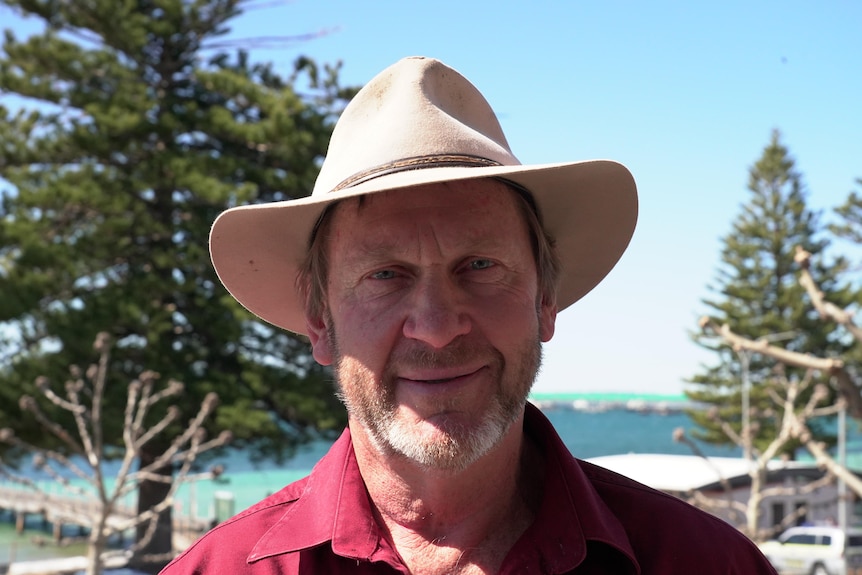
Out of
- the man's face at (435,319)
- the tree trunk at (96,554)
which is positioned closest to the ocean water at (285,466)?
the tree trunk at (96,554)

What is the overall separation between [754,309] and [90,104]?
32119mm

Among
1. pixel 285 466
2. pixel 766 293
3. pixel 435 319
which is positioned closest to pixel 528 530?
pixel 435 319

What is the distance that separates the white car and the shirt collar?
27.1 metres

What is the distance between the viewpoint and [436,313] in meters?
1.95

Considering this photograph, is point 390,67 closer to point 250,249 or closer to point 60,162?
point 250,249

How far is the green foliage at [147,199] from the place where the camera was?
2172 cm

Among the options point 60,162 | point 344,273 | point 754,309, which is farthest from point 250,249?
point 754,309

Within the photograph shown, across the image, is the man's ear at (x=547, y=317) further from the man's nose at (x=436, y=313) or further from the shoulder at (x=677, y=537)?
the shoulder at (x=677, y=537)

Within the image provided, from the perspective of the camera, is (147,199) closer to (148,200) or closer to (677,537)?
(148,200)

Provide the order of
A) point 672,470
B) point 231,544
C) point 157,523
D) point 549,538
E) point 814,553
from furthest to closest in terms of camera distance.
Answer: point 672,470, point 814,553, point 157,523, point 231,544, point 549,538

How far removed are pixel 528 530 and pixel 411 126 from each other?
0.88m

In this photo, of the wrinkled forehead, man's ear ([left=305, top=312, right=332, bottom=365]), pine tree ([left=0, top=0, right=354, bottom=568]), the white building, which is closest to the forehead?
the wrinkled forehead

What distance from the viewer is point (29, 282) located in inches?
840

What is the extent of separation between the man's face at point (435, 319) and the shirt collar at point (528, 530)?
138 mm
